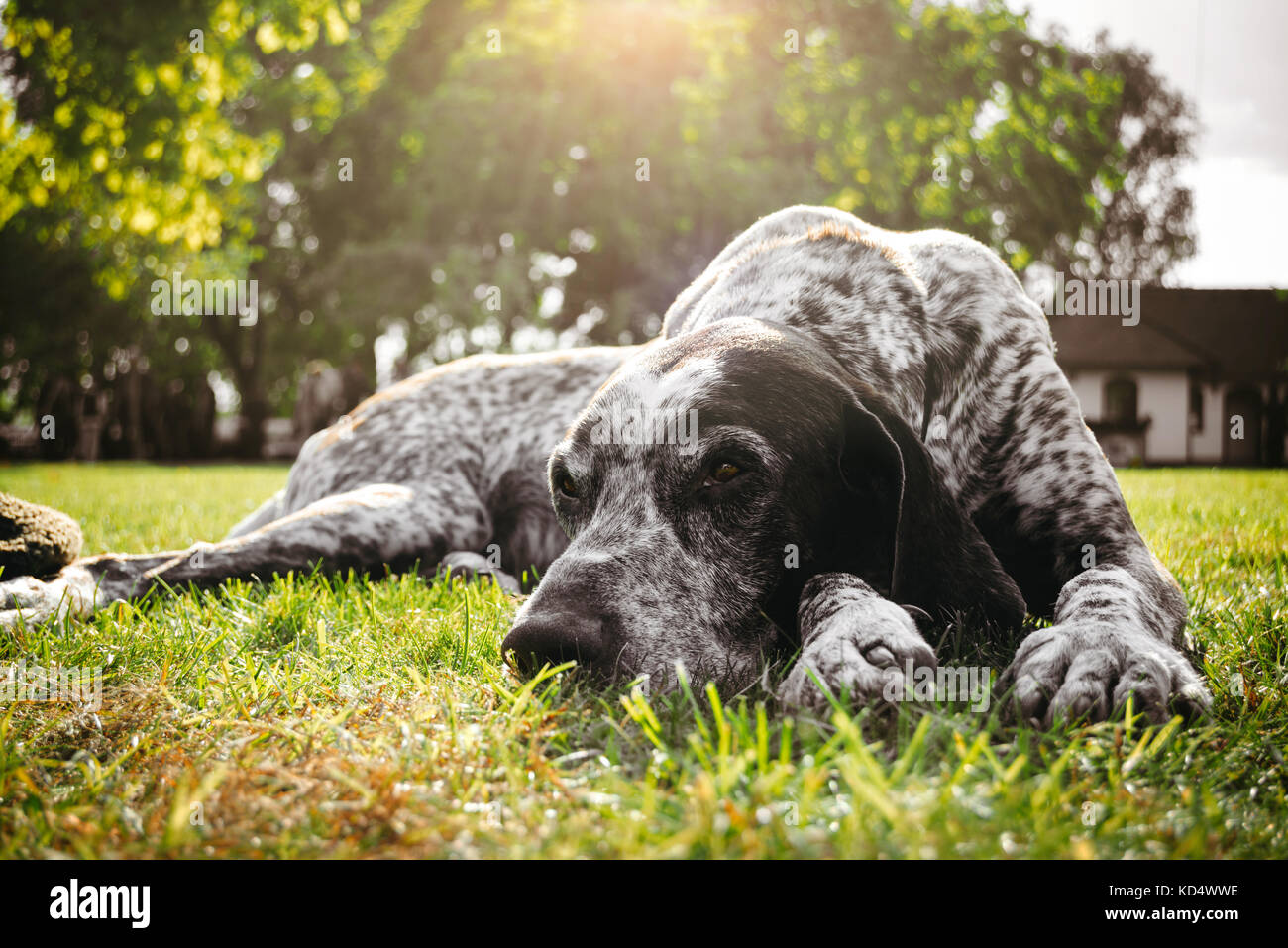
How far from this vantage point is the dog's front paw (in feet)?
5.90

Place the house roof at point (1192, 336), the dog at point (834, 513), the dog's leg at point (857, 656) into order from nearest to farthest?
the dog's leg at point (857, 656) → the dog at point (834, 513) → the house roof at point (1192, 336)

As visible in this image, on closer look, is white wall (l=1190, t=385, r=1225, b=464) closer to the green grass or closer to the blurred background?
the blurred background

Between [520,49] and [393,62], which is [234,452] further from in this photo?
[520,49]

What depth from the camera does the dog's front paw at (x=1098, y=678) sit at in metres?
1.80

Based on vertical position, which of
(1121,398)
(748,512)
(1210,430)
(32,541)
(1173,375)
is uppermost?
(1173,375)

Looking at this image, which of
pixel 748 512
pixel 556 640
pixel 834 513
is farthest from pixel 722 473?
pixel 556 640

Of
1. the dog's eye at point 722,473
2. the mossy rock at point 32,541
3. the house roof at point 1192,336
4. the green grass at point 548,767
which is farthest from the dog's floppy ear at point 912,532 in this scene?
the house roof at point 1192,336

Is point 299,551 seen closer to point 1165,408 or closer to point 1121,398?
point 1121,398

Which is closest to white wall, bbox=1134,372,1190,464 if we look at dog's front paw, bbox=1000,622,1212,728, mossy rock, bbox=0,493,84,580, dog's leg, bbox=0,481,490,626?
dog's leg, bbox=0,481,490,626

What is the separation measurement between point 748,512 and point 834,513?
11.1 inches

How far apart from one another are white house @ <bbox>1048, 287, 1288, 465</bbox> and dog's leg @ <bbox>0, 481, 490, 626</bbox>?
25.8 meters

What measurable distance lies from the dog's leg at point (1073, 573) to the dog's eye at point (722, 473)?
78cm

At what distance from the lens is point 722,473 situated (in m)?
2.35

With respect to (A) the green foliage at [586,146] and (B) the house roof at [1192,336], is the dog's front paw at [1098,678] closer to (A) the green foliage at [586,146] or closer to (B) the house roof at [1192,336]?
(A) the green foliage at [586,146]
